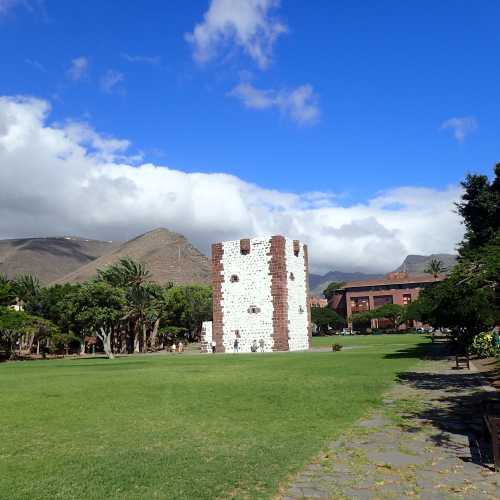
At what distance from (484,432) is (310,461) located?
285 centimetres

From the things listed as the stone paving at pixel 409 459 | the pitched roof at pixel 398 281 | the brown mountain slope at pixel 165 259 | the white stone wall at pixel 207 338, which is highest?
the brown mountain slope at pixel 165 259

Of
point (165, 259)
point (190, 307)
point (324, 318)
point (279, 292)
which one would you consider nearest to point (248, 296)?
point (279, 292)

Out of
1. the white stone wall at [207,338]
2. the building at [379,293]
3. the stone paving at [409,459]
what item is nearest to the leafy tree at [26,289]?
the white stone wall at [207,338]

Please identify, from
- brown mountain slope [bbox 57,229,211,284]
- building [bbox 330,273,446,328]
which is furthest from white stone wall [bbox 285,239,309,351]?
brown mountain slope [bbox 57,229,211,284]

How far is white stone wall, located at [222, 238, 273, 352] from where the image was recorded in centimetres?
3906

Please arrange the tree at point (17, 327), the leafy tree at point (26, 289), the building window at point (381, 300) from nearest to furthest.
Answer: the tree at point (17, 327) < the leafy tree at point (26, 289) < the building window at point (381, 300)

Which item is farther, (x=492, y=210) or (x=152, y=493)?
(x=492, y=210)

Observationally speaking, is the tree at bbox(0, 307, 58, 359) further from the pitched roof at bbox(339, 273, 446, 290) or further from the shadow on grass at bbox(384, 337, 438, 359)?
the pitched roof at bbox(339, 273, 446, 290)

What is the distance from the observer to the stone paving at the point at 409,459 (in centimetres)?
539

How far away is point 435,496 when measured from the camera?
5.18m

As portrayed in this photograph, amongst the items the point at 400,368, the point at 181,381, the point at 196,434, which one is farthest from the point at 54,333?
the point at 196,434

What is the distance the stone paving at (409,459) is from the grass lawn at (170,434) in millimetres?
371

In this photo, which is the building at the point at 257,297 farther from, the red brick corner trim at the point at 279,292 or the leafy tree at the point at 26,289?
the leafy tree at the point at 26,289

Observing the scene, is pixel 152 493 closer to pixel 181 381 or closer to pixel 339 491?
pixel 339 491
